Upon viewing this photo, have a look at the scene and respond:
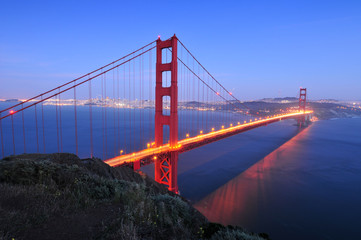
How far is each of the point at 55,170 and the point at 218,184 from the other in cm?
1666

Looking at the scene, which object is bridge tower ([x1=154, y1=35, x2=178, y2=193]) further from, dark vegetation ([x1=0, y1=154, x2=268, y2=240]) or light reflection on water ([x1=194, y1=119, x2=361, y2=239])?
dark vegetation ([x1=0, y1=154, x2=268, y2=240])

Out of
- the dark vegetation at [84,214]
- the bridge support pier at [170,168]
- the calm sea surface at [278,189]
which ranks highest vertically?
the dark vegetation at [84,214]

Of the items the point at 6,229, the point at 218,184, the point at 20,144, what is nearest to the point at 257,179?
the point at 218,184

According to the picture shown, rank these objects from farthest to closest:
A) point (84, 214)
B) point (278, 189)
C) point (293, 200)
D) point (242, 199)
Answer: point (278, 189)
point (293, 200)
point (242, 199)
point (84, 214)

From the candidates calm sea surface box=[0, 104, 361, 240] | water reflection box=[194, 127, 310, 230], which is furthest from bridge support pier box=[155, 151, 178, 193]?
water reflection box=[194, 127, 310, 230]

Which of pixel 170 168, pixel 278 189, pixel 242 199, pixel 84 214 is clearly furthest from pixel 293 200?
pixel 84 214

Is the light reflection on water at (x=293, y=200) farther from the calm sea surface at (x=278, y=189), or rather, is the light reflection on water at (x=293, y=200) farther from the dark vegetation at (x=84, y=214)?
the dark vegetation at (x=84, y=214)

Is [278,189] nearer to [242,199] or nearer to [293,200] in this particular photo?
[293,200]

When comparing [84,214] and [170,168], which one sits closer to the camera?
[84,214]

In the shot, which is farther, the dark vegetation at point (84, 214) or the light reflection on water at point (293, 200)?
the light reflection on water at point (293, 200)

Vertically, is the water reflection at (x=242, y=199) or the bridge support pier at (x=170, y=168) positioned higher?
the bridge support pier at (x=170, y=168)

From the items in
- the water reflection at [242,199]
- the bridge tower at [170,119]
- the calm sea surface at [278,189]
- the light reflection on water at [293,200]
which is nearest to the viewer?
the light reflection on water at [293,200]

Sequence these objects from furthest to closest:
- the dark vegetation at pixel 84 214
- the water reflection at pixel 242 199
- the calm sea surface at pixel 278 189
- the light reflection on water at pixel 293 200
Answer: the water reflection at pixel 242 199, the calm sea surface at pixel 278 189, the light reflection on water at pixel 293 200, the dark vegetation at pixel 84 214

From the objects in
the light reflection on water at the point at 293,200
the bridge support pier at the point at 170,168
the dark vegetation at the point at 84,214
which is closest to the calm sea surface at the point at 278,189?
the light reflection on water at the point at 293,200
